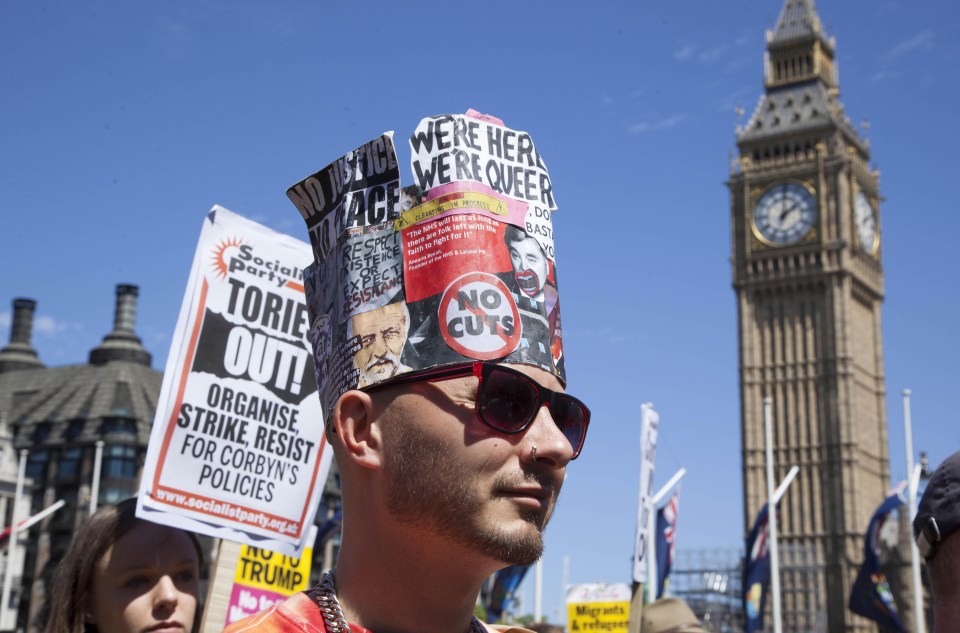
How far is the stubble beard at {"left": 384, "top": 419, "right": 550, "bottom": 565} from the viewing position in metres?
2.17

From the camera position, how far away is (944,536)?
84.6 inches

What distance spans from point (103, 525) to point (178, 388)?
2.49 ft

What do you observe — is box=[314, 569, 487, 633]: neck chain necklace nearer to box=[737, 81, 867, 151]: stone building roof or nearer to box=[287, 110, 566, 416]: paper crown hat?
box=[287, 110, 566, 416]: paper crown hat

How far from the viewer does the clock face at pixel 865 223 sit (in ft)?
199

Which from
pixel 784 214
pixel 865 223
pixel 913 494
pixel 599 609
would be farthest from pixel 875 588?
pixel 865 223

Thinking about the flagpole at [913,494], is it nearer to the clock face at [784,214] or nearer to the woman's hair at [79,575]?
the woman's hair at [79,575]

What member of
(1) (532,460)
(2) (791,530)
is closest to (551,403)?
(1) (532,460)

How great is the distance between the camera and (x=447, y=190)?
234cm

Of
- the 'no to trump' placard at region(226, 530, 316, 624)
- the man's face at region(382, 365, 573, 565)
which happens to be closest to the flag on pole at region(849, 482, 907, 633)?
the 'no to trump' placard at region(226, 530, 316, 624)

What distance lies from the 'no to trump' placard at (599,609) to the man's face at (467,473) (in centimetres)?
858

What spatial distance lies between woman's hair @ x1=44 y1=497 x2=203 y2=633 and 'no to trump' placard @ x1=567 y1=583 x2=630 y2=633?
7.38m

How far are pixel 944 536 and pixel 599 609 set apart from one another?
8.81m

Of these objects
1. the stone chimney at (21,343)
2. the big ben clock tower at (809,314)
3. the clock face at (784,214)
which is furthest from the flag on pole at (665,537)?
the stone chimney at (21,343)

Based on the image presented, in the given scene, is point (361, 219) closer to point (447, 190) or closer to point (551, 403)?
point (447, 190)
